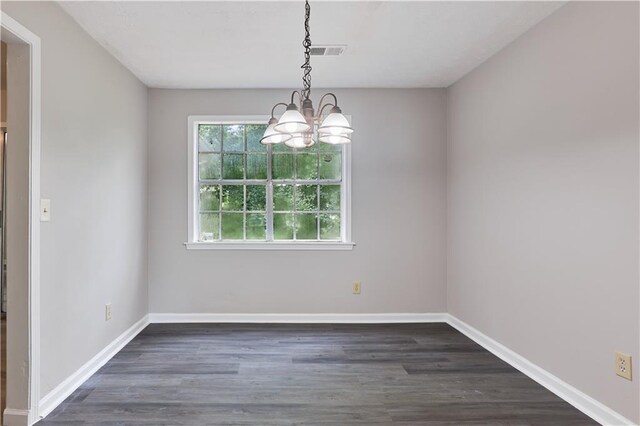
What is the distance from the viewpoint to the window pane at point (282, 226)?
153 inches

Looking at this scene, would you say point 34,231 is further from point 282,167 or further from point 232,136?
point 282,167

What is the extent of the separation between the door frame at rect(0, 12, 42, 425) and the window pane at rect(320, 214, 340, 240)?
99.1 inches

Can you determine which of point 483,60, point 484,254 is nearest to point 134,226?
point 484,254

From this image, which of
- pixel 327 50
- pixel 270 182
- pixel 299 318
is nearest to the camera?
pixel 327 50

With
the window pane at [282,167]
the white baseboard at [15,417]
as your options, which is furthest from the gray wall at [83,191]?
the window pane at [282,167]

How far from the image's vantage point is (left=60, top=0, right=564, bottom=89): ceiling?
7.44 feet

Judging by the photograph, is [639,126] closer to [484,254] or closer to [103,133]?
[484,254]

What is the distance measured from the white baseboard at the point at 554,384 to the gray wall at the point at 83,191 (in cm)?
324

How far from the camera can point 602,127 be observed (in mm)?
2002

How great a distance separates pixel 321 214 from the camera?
3.92 m

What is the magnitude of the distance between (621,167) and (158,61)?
343cm

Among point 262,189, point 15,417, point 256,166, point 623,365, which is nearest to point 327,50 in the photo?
point 256,166

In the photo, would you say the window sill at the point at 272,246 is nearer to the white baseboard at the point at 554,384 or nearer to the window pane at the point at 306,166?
the window pane at the point at 306,166

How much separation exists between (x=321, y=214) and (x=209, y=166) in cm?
136
